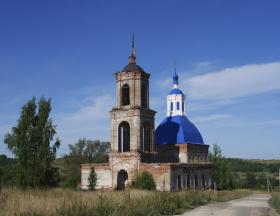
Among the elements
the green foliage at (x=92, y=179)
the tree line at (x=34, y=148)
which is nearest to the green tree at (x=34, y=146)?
the tree line at (x=34, y=148)

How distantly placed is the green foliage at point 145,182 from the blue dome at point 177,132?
7896mm

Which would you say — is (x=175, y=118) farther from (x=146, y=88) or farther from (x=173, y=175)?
(x=173, y=175)

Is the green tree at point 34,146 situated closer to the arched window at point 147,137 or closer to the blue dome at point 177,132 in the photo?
the arched window at point 147,137

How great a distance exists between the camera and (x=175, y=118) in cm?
3781

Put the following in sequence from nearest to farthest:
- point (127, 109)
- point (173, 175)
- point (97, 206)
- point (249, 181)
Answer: point (97, 206) → point (173, 175) → point (127, 109) → point (249, 181)

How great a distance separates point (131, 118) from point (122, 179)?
5.06 metres

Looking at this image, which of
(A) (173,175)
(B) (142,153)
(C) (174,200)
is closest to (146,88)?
(B) (142,153)

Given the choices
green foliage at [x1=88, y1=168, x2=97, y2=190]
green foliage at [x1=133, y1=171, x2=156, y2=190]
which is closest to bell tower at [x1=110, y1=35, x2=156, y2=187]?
green foliage at [x1=133, y1=171, x2=156, y2=190]

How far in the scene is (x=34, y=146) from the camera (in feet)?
84.5

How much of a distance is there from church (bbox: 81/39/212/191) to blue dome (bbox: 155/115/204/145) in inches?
3.7

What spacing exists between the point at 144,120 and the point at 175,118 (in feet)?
22.5

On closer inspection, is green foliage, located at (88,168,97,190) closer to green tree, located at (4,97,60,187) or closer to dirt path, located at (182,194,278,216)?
green tree, located at (4,97,60,187)

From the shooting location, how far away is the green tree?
24719 mm

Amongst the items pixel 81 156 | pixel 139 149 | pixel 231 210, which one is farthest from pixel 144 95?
pixel 81 156
